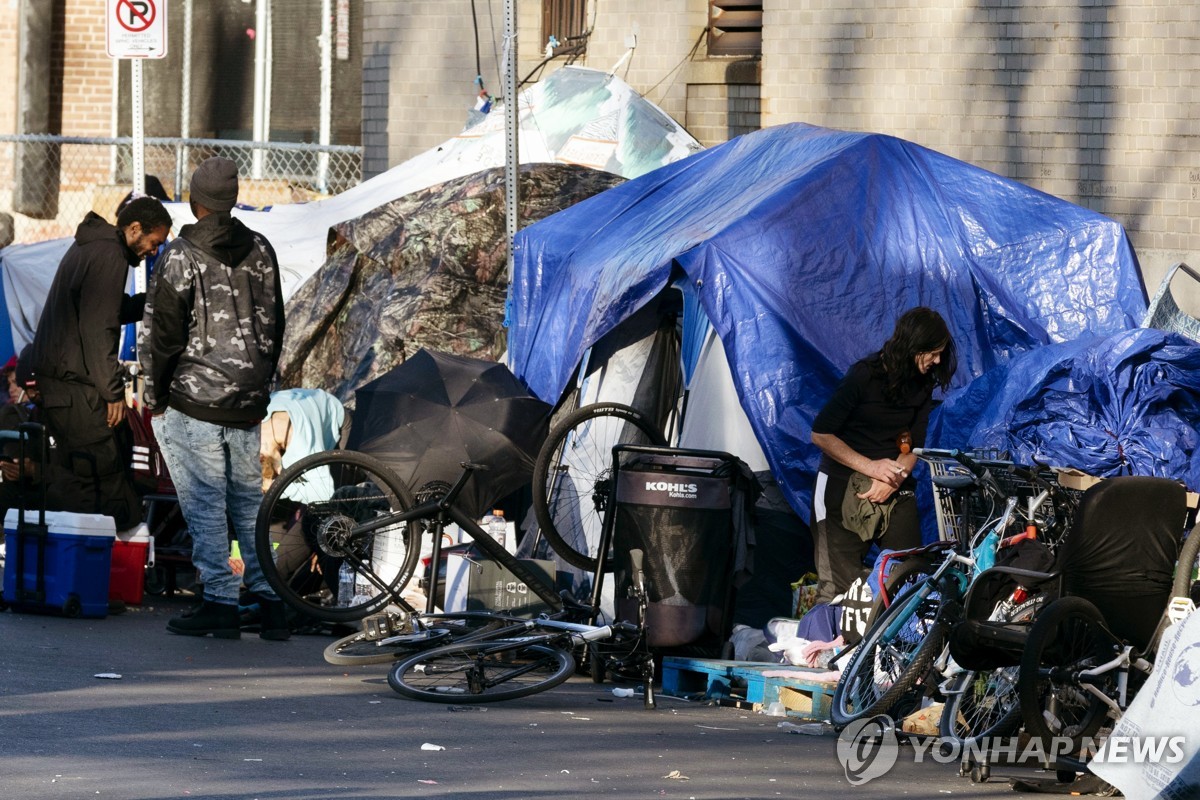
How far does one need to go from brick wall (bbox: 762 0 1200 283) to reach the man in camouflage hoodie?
5.26 metres

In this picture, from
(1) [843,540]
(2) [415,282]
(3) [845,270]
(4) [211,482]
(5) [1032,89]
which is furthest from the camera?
(2) [415,282]

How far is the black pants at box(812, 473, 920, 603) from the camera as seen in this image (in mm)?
8750

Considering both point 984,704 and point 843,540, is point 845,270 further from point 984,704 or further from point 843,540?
point 984,704

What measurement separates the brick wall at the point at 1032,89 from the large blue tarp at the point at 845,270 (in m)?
1.51

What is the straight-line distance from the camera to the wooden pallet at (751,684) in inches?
316

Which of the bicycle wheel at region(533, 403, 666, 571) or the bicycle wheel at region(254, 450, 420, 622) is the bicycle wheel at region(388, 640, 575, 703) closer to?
the bicycle wheel at region(254, 450, 420, 622)

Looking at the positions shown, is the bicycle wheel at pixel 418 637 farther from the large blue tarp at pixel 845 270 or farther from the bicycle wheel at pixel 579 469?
the large blue tarp at pixel 845 270

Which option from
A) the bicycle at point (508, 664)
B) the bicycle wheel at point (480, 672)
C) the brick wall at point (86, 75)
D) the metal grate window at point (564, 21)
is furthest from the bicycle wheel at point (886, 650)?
the brick wall at point (86, 75)

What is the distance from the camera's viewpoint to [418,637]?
8281 millimetres

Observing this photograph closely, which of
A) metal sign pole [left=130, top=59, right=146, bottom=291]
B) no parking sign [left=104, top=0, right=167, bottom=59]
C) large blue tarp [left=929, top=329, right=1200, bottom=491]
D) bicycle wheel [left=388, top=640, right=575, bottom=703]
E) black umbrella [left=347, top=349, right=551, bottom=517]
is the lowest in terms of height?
bicycle wheel [left=388, top=640, right=575, bottom=703]

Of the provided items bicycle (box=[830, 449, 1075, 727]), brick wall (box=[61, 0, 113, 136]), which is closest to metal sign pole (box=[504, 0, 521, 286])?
bicycle (box=[830, 449, 1075, 727])

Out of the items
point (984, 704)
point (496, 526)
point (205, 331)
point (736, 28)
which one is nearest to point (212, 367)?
point (205, 331)

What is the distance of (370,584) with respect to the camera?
972 cm

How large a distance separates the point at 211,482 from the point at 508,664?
1.97 meters
